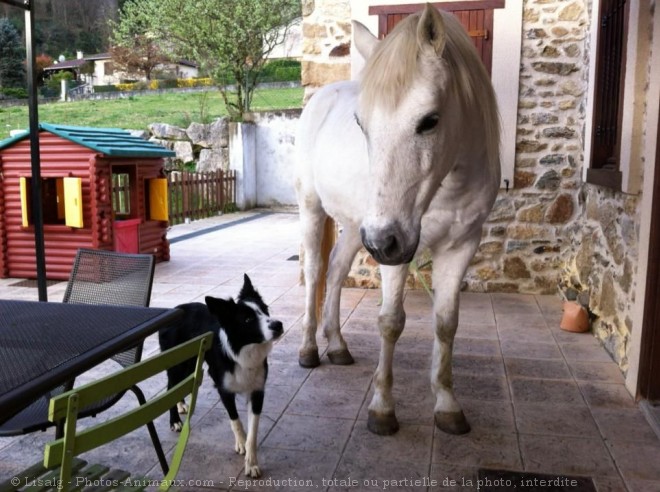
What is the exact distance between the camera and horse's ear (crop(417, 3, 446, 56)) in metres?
2.03

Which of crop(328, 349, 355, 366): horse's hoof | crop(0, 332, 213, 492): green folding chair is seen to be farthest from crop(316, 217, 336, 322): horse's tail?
crop(0, 332, 213, 492): green folding chair

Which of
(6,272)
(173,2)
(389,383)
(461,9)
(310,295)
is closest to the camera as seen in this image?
(389,383)

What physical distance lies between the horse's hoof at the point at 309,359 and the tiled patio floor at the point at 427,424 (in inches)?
1.7

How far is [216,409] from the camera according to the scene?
116 inches

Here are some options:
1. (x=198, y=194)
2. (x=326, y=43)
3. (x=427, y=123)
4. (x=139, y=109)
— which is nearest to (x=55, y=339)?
(x=427, y=123)

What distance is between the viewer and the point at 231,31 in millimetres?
17453

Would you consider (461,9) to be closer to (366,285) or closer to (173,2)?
(366,285)

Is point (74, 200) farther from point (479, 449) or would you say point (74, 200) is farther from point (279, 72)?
point (279, 72)

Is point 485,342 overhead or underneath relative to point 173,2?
underneath

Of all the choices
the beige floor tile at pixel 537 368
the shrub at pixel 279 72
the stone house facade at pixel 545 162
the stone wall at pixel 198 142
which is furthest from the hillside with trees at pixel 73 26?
the beige floor tile at pixel 537 368

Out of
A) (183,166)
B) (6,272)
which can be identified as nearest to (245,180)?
(183,166)

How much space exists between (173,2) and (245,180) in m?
8.10

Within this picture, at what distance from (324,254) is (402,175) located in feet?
6.86

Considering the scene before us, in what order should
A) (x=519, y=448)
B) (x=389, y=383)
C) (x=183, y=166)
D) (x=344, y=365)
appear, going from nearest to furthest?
1. (x=519, y=448)
2. (x=389, y=383)
3. (x=344, y=365)
4. (x=183, y=166)
